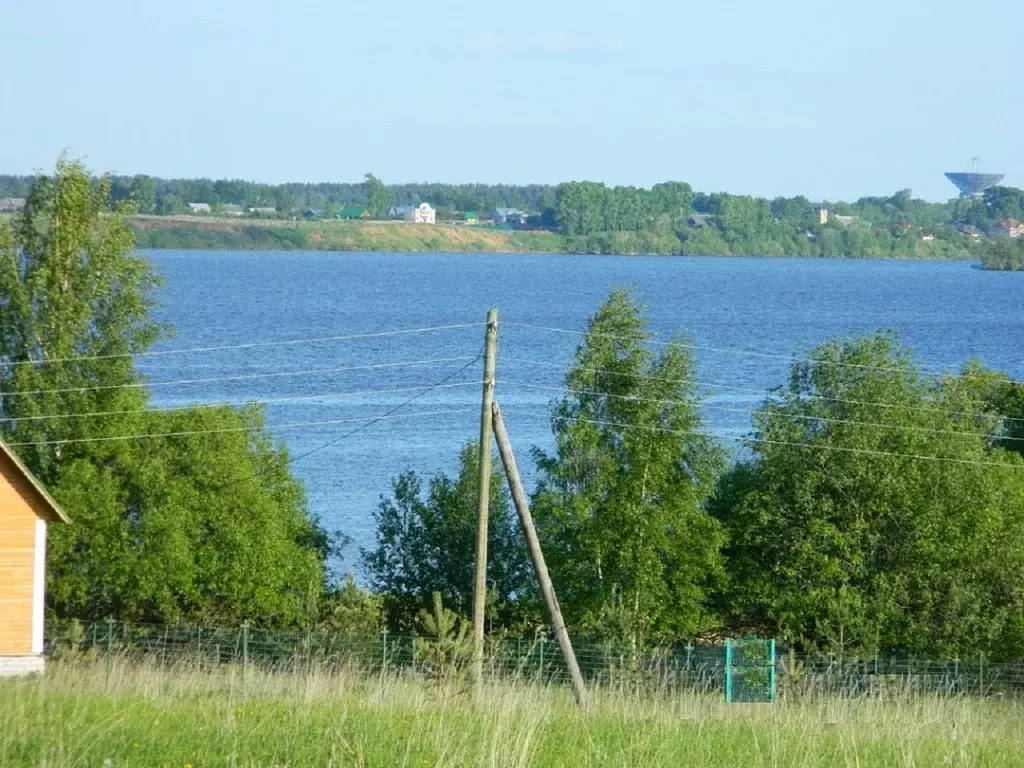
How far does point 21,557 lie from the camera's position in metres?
23.2

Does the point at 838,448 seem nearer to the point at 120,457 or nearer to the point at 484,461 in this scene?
the point at 484,461

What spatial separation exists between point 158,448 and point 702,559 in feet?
37.8

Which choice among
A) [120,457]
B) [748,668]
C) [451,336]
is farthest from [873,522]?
[451,336]

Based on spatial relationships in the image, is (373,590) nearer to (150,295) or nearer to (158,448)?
(158,448)

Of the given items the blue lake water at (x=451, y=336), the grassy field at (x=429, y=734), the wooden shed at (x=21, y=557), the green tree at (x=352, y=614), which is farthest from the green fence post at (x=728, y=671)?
the blue lake water at (x=451, y=336)

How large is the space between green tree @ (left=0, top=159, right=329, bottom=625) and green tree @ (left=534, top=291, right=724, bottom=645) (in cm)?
532

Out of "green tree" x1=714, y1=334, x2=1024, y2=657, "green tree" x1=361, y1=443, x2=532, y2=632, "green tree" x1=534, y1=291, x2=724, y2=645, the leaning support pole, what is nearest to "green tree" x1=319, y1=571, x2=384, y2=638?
"green tree" x1=361, y1=443, x2=532, y2=632

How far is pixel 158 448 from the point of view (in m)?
29.8

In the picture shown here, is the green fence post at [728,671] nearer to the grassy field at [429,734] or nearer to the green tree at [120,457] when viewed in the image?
the green tree at [120,457]

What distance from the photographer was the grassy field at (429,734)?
7.05 metres

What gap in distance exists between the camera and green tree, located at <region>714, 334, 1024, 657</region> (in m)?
29.0

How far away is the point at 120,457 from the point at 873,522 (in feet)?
52.4

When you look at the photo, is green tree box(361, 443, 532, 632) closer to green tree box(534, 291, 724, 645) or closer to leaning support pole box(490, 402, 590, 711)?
green tree box(534, 291, 724, 645)

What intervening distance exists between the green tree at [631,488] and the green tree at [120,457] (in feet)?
17.4
